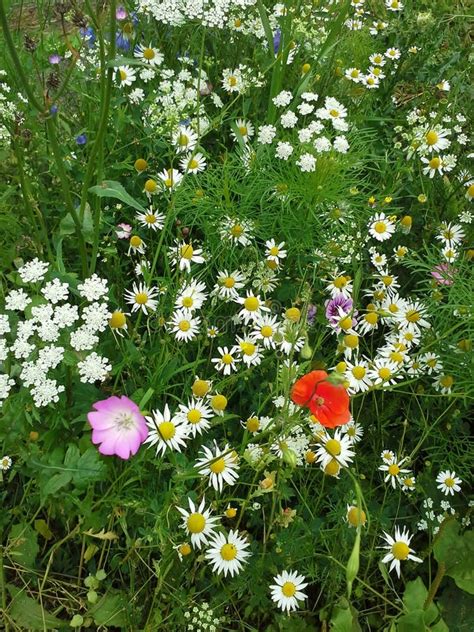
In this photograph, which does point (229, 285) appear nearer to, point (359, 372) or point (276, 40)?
point (359, 372)

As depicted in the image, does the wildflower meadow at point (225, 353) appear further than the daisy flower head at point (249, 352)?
No

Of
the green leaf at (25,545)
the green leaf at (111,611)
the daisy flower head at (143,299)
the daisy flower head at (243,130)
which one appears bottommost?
the green leaf at (111,611)

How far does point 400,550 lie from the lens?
148 cm

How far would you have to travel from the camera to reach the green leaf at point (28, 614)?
1419mm

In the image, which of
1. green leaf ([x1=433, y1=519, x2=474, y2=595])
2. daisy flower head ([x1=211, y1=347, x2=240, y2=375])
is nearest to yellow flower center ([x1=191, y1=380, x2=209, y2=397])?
daisy flower head ([x1=211, y1=347, x2=240, y2=375])

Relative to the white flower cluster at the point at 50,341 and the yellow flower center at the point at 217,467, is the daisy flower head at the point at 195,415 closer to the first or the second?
the yellow flower center at the point at 217,467

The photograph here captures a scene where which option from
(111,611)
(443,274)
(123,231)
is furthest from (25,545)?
(443,274)

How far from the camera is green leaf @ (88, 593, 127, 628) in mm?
1415

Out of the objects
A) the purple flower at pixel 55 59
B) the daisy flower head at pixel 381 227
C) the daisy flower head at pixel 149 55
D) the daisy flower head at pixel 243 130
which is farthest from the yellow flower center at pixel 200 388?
the purple flower at pixel 55 59

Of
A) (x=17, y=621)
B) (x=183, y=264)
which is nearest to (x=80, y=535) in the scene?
(x=17, y=621)

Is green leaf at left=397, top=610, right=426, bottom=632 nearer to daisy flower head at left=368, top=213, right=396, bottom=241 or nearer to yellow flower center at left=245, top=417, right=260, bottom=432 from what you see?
yellow flower center at left=245, top=417, right=260, bottom=432

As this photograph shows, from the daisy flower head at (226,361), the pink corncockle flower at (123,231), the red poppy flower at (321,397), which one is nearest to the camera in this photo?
the red poppy flower at (321,397)

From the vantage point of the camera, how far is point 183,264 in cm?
171

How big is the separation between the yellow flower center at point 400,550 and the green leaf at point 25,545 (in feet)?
2.76
